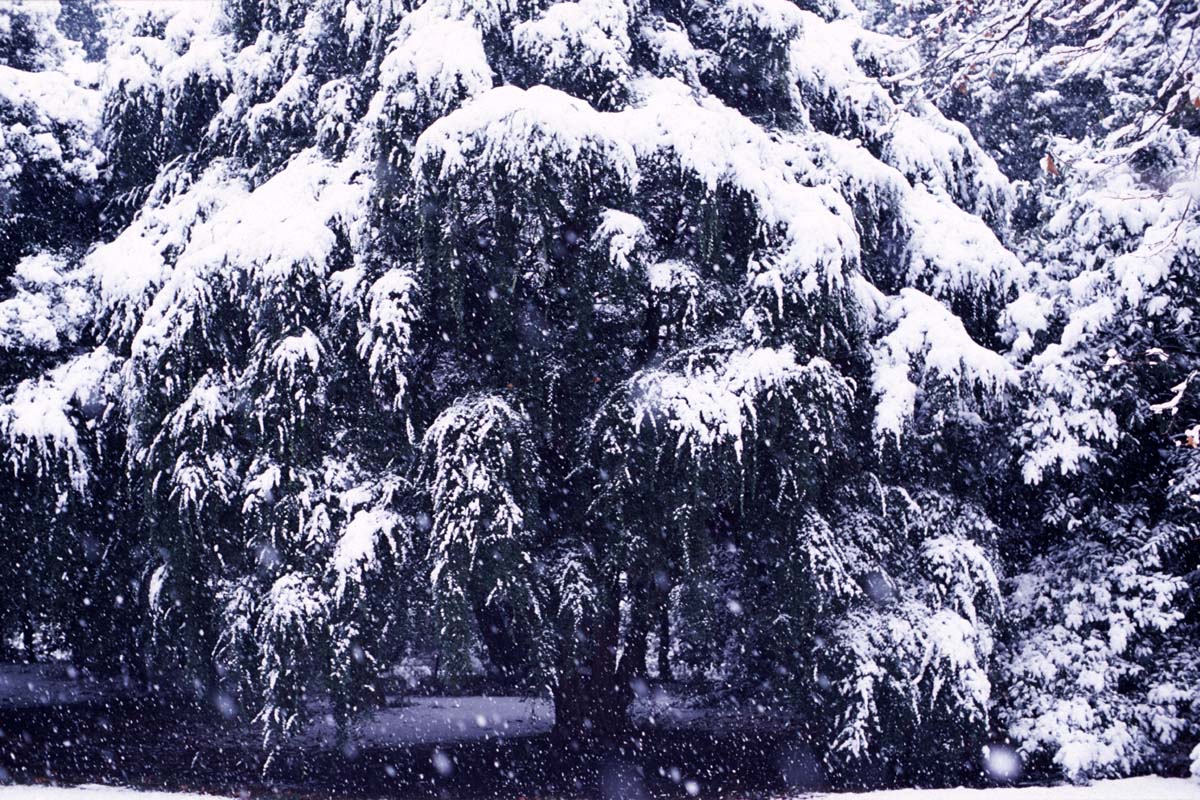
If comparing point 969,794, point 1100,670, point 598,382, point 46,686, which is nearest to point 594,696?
point 598,382

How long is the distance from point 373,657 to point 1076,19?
21.9 feet

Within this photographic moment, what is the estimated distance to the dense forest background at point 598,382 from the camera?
745 cm

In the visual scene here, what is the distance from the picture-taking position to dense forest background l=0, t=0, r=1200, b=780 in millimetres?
7445

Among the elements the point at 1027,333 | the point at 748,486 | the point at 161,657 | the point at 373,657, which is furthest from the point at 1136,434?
the point at 161,657

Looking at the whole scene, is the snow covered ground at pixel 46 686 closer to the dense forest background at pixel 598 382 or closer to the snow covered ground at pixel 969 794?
the dense forest background at pixel 598 382

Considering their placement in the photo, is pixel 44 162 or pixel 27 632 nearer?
pixel 44 162

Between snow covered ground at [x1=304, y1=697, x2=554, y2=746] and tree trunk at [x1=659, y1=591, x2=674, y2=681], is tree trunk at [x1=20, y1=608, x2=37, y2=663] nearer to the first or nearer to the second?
snow covered ground at [x1=304, y1=697, x2=554, y2=746]

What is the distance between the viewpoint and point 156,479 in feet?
25.8

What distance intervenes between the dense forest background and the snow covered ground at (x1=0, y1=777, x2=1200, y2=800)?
18.8 inches

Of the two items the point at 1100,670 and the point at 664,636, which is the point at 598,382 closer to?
the point at 1100,670

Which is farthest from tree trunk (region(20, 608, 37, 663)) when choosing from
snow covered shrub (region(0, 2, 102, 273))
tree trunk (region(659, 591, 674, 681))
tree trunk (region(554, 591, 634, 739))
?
tree trunk (region(659, 591, 674, 681))

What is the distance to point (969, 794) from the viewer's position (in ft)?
24.7

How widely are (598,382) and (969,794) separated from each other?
4.40 metres

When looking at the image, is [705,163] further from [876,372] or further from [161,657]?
[161,657]
